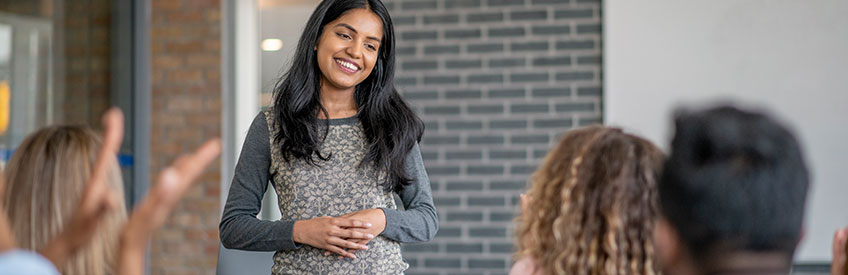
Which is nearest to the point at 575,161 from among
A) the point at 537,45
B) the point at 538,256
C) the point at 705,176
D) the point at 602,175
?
the point at 602,175

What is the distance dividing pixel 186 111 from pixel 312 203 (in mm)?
2512

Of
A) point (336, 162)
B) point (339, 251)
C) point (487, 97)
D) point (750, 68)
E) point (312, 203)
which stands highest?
point (750, 68)

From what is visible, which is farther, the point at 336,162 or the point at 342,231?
the point at 336,162

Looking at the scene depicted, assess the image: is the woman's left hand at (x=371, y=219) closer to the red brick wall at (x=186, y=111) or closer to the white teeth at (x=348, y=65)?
the white teeth at (x=348, y=65)

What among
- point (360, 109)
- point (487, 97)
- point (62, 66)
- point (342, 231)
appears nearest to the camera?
point (342, 231)

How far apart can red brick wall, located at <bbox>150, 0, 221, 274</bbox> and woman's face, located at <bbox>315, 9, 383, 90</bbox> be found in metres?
2.33

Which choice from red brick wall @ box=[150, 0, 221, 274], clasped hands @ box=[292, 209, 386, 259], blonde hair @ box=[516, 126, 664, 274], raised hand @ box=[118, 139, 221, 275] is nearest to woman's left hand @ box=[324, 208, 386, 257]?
clasped hands @ box=[292, 209, 386, 259]

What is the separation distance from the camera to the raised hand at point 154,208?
667 millimetres

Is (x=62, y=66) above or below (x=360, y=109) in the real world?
above

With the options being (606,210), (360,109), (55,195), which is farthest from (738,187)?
(360,109)

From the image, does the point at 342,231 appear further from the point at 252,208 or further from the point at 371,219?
the point at 252,208

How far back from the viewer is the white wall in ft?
13.0

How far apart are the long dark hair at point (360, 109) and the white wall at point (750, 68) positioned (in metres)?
2.05

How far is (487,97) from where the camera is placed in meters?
4.24
